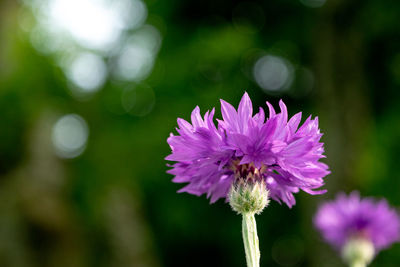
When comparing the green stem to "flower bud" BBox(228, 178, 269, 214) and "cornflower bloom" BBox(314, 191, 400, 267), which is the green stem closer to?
"flower bud" BBox(228, 178, 269, 214)

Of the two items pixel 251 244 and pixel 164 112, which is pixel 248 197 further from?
pixel 164 112

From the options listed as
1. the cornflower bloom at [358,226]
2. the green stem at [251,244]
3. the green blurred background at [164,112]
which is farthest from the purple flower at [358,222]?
the green blurred background at [164,112]

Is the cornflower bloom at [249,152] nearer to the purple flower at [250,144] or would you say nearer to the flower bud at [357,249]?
the purple flower at [250,144]

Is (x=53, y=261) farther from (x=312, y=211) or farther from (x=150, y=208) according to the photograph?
(x=312, y=211)

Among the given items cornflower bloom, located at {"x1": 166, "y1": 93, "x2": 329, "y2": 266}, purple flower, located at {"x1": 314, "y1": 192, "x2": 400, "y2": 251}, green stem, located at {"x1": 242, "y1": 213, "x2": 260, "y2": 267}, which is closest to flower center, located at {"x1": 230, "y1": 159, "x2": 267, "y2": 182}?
cornflower bloom, located at {"x1": 166, "y1": 93, "x2": 329, "y2": 266}

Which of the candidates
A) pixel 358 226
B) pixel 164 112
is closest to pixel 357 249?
pixel 358 226
